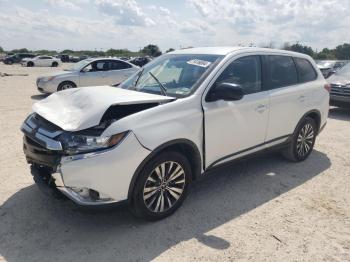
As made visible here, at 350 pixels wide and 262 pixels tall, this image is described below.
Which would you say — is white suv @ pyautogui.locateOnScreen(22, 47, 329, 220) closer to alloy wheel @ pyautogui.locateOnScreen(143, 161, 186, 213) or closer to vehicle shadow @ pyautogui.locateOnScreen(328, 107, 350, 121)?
alloy wheel @ pyautogui.locateOnScreen(143, 161, 186, 213)

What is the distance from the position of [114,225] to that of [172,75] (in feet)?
6.48

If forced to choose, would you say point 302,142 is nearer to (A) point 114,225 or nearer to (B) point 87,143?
(A) point 114,225

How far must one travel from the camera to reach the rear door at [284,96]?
4.89 metres

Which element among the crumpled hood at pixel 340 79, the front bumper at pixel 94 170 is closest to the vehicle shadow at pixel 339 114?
the crumpled hood at pixel 340 79

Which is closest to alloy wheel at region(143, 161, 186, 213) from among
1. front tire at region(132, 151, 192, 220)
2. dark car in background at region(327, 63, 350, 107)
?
front tire at region(132, 151, 192, 220)

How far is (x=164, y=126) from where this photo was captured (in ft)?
11.7

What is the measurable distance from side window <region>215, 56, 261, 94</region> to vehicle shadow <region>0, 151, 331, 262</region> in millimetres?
1373

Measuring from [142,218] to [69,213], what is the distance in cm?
90

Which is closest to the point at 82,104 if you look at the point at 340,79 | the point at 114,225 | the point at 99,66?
the point at 114,225

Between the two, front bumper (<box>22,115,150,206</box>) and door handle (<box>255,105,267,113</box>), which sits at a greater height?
door handle (<box>255,105,267,113</box>)

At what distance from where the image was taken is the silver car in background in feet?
41.1

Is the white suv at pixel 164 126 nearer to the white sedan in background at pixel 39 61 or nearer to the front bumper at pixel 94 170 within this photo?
the front bumper at pixel 94 170

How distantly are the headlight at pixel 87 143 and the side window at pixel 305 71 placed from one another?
11.6 feet

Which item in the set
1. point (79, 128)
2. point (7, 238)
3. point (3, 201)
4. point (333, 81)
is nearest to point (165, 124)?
point (79, 128)
